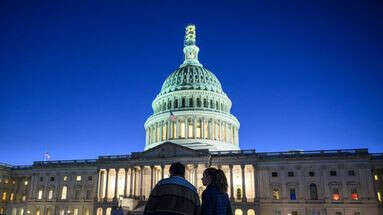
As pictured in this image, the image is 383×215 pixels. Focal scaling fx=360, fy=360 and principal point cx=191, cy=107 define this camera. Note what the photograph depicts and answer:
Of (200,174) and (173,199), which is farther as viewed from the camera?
(200,174)

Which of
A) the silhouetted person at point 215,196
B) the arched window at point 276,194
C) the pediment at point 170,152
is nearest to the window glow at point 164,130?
the pediment at point 170,152

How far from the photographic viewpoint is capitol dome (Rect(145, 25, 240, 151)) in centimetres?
9644

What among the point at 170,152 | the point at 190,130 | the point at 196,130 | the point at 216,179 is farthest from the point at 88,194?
the point at 216,179

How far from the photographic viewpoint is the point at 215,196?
8.63m

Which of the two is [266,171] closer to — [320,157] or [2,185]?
[320,157]

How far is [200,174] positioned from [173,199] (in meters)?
73.8

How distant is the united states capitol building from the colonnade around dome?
0.90 feet

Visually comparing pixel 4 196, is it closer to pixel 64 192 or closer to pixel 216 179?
pixel 64 192

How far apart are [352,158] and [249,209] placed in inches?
918

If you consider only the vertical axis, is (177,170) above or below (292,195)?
below

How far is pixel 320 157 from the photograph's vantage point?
245 feet

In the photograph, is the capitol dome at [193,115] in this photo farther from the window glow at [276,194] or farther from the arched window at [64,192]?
the arched window at [64,192]

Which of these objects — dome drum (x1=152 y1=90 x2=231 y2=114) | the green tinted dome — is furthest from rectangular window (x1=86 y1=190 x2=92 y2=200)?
the green tinted dome

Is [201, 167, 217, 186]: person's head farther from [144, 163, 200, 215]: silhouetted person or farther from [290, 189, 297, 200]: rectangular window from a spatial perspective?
[290, 189, 297, 200]: rectangular window
